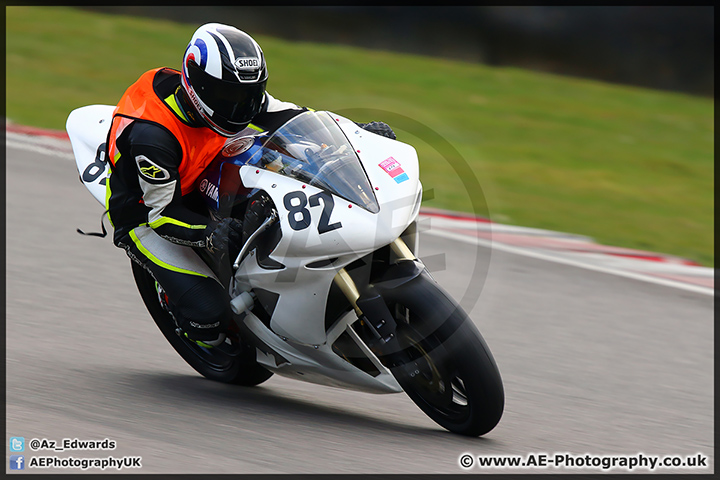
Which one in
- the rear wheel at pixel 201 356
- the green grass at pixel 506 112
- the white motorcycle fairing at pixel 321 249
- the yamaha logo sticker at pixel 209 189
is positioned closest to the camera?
the white motorcycle fairing at pixel 321 249

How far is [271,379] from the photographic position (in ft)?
15.4

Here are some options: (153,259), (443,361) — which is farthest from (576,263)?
(153,259)

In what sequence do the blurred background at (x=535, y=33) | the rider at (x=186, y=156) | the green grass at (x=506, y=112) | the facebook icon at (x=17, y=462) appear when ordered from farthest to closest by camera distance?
1. the blurred background at (x=535, y=33)
2. the green grass at (x=506, y=112)
3. the rider at (x=186, y=156)
4. the facebook icon at (x=17, y=462)

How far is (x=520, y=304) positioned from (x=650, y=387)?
53.7 inches

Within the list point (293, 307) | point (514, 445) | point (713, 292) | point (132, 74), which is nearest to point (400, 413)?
point (514, 445)

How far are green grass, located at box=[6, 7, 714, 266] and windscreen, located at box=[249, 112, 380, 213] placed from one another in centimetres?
398

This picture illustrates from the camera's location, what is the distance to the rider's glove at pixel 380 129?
12.4ft

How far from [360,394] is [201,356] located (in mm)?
799

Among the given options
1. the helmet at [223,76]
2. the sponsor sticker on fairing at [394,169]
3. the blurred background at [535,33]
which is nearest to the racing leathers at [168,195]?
the helmet at [223,76]

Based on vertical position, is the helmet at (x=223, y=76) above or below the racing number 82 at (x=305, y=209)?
above

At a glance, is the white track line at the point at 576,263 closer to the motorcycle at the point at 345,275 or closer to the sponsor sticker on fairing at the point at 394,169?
the motorcycle at the point at 345,275

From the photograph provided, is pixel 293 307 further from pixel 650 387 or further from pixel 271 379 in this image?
pixel 650 387

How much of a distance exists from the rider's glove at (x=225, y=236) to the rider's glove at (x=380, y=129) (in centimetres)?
67

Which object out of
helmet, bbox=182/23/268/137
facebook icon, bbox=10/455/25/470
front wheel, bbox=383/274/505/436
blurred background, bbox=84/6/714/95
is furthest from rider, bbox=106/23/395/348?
blurred background, bbox=84/6/714/95
